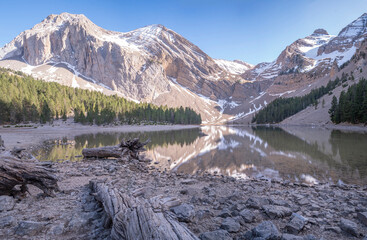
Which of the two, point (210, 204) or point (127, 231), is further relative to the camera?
point (210, 204)

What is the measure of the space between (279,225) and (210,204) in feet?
7.43

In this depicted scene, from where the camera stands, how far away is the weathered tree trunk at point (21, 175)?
5668mm

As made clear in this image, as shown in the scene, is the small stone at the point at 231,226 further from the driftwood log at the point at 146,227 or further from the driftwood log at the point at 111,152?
the driftwood log at the point at 111,152

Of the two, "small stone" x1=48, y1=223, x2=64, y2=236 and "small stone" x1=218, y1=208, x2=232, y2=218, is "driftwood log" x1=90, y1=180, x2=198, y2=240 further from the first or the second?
"small stone" x1=218, y1=208, x2=232, y2=218

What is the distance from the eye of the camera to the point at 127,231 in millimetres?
3227

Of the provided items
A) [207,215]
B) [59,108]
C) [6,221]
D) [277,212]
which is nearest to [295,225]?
[277,212]

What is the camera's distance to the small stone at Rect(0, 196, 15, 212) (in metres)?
5.11

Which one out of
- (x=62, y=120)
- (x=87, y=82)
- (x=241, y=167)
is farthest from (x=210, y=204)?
(x=87, y=82)

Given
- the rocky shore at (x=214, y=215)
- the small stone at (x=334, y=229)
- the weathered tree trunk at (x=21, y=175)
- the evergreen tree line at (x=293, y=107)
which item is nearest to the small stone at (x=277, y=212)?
the rocky shore at (x=214, y=215)

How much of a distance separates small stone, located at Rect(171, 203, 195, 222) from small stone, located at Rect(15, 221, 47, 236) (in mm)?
3255

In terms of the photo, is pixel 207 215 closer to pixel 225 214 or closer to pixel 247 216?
pixel 225 214

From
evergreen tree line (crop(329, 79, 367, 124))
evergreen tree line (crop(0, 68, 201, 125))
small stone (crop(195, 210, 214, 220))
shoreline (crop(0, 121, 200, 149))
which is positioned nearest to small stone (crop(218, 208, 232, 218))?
small stone (crop(195, 210, 214, 220))

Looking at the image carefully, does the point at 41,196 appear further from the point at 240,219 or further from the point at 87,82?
the point at 87,82

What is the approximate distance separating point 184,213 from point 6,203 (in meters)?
5.30
